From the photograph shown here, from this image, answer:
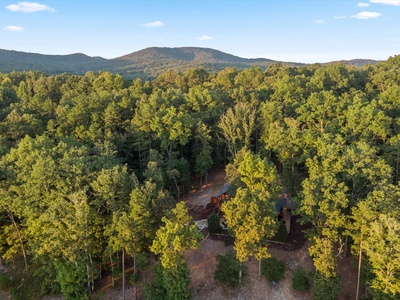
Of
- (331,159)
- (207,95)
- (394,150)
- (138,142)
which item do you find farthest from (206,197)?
(394,150)

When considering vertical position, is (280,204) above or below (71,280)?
above

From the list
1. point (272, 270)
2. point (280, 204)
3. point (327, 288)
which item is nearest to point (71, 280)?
point (272, 270)

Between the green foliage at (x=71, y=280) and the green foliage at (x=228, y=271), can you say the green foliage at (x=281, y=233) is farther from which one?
the green foliage at (x=71, y=280)

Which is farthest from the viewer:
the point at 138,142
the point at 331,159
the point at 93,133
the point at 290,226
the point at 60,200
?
the point at 138,142

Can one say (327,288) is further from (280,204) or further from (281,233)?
(280,204)

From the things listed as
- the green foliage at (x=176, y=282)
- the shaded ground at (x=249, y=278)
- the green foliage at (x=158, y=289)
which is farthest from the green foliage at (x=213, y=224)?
the green foliage at (x=176, y=282)

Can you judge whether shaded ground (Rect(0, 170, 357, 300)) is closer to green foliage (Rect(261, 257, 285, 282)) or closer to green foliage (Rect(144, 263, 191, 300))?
green foliage (Rect(261, 257, 285, 282))

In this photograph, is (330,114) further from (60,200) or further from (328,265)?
(60,200)
